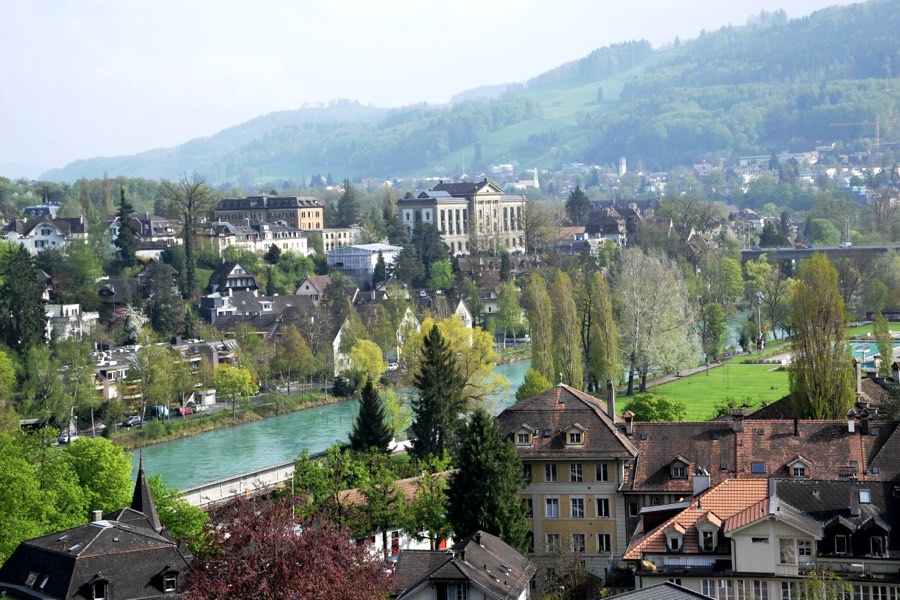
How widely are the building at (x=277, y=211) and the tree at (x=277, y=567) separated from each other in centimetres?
7124

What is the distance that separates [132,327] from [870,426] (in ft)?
130

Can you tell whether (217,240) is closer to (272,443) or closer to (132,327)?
(132,327)

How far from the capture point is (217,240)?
7606 cm

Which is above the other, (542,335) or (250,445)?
(542,335)

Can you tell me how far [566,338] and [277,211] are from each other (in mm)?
46053

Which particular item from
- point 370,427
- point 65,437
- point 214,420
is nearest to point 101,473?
point 370,427

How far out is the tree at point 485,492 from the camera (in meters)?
24.7

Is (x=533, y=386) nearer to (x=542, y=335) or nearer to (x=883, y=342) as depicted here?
(x=542, y=335)

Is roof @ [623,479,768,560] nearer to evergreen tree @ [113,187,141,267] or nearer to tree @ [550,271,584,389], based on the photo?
tree @ [550,271,584,389]

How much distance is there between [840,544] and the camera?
2095 cm

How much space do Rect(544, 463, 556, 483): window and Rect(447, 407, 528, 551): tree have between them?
2085 millimetres

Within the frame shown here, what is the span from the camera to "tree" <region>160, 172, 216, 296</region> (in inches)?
2731

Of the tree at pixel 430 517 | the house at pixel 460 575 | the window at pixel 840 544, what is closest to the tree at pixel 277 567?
the house at pixel 460 575

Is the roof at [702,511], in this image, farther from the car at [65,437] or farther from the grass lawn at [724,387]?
the car at [65,437]
